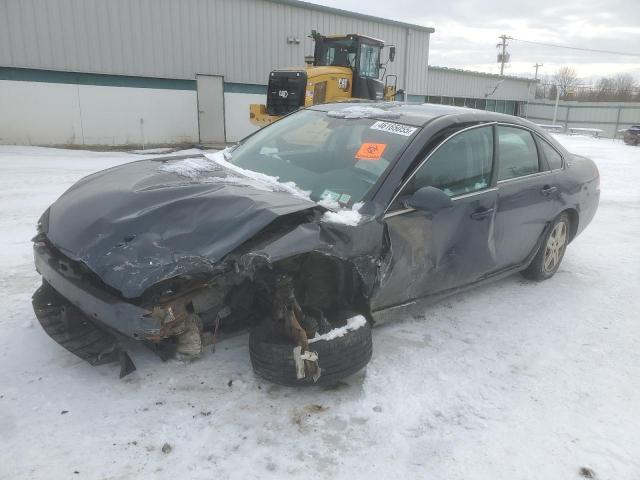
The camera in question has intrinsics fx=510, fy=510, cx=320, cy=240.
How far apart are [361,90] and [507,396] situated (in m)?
11.4

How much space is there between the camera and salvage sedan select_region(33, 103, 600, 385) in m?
2.54

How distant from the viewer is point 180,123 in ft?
59.4

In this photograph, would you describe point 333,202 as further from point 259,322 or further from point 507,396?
point 507,396

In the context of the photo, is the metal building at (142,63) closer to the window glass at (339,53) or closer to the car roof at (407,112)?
the window glass at (339,53)

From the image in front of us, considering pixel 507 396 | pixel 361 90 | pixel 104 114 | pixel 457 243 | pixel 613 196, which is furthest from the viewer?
pixel 104 114

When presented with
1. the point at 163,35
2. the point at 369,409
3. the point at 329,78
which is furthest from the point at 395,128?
the point at 163,35

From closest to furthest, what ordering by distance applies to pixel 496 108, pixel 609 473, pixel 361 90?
pixel 609 473 → pixel 361 90 → pixel 496 108

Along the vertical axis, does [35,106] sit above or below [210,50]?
below

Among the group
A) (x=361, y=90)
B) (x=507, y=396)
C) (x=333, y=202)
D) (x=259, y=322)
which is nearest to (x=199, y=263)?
(x=259, y=322)

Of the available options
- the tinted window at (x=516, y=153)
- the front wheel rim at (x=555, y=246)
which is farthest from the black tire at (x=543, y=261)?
the tinted window at (x=516, y=153)

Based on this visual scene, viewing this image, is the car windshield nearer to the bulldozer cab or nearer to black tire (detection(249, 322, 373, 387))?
black tire (detection(249, 322, 373, 387))

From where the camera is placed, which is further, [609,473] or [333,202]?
[333,202]

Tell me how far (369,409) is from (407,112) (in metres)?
2.19

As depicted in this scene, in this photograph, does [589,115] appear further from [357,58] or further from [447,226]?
[447,226]
